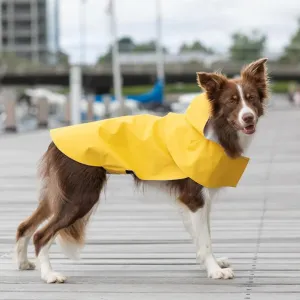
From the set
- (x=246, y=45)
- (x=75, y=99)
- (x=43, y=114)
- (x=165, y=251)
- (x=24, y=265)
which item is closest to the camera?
(x=24, y=265)

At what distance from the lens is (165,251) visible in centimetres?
939

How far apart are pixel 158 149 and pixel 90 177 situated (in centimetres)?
55

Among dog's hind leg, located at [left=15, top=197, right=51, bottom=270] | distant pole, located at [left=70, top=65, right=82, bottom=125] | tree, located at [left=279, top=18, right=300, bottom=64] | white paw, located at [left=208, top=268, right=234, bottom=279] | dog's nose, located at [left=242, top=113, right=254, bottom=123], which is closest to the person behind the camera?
dog's nose, located at [left=242, top=113, right=254, bottom=123]

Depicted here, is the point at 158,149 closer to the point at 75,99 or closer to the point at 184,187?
the point at 184,187

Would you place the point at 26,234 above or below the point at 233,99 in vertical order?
below

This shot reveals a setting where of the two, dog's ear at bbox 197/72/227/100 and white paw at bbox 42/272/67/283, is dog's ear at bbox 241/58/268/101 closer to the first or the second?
dog's ear at bbox 197/72/227/100

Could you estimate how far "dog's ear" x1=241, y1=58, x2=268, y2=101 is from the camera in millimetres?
7977

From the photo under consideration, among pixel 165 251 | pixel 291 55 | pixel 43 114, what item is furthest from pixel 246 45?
pixel 165 251

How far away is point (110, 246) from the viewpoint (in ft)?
32.1

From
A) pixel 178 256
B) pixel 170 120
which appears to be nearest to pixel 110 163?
pixel 170 120

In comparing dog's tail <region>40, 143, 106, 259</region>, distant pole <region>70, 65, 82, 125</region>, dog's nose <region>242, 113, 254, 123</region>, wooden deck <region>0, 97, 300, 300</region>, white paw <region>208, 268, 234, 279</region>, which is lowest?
distant pole <region>70, 65, 82, 125</region>

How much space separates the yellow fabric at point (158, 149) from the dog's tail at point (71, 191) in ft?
0.23

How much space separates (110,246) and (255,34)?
578ft

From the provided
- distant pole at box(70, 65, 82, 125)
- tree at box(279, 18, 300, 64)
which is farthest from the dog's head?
tree at box(279, 18, 300, 64)
